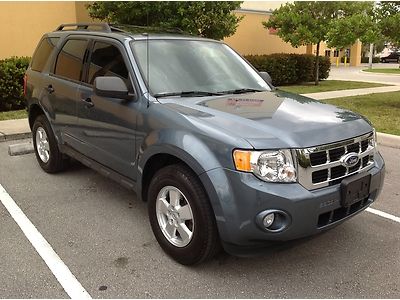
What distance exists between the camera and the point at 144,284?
3033 millimetres

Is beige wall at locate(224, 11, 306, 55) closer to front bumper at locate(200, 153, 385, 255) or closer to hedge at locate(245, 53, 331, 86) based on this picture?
hedge at locate(245, 53, 331, 86)

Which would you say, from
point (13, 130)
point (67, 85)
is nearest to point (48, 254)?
point (67, 85)

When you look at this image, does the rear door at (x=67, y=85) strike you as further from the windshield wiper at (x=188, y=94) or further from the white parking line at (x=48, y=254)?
the windshield wiper at (x=188, y=94)

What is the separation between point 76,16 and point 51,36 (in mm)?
9786

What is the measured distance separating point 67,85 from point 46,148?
1178 mm

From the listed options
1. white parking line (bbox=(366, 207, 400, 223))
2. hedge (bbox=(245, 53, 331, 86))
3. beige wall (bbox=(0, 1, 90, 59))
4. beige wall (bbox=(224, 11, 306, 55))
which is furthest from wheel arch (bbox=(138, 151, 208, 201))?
beige wall (bbox=(224, 11, 306, 55))

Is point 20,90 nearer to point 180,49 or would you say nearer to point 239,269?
point 180,49

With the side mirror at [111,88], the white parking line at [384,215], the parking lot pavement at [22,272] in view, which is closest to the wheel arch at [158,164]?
the side mirror at [111,88]

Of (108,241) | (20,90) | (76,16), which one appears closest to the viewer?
(108,241)

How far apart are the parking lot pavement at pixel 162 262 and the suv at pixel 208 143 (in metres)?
0.24

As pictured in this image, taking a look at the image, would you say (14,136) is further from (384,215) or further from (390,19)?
(390,19)

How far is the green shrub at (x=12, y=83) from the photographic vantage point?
979 cm

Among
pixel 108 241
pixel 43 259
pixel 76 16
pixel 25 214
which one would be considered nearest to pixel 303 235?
pixel 108 241

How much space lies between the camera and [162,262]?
3.34 m
